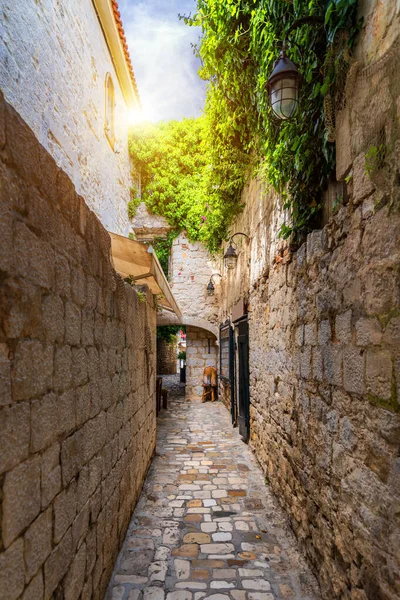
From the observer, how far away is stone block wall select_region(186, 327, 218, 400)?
11.5m

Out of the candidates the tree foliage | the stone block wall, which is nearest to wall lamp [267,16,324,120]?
the tree foliage

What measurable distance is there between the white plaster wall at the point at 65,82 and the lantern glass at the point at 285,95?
2.34 meters

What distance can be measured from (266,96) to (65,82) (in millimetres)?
2762

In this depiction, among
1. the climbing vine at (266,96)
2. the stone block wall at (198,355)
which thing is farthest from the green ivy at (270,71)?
the stone block wall at (198,355)

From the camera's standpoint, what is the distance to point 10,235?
1.21m

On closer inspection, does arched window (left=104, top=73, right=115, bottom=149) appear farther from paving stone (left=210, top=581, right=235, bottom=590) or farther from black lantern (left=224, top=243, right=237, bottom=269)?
paving stone (left=210, top=581, right=235, bottom=590)

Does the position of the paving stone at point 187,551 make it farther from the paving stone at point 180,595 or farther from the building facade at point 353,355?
the building facade at point 353,355

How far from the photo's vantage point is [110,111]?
7.36m

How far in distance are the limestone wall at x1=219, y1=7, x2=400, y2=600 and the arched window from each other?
518 cm

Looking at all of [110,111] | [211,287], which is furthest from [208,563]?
[211,287]

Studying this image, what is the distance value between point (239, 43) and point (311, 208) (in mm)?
2676

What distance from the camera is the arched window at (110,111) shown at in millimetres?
6791

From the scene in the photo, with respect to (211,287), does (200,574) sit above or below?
below

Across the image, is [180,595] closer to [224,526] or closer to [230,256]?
[224,526]
